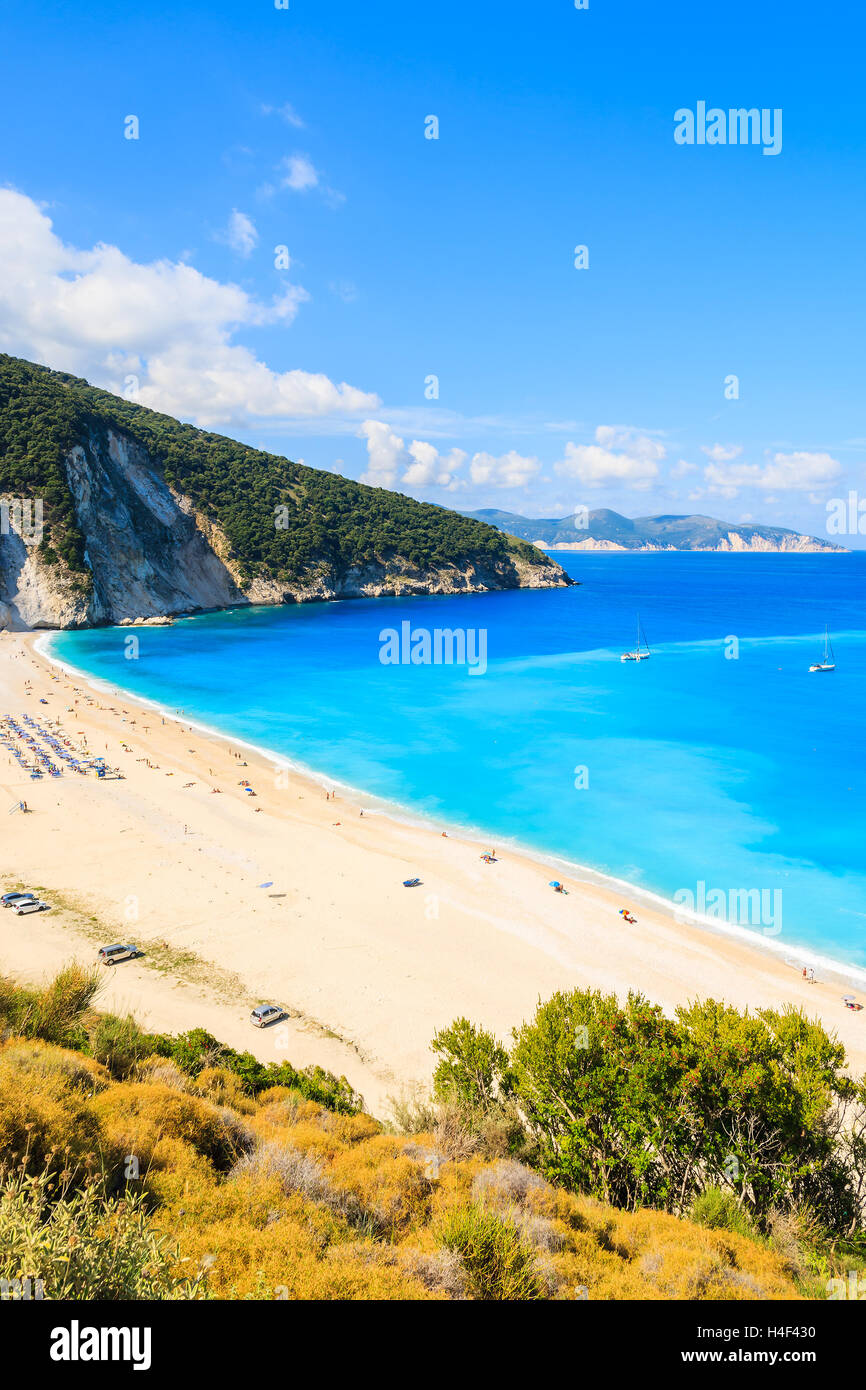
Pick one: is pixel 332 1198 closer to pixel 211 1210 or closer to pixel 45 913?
pixel 211 1210

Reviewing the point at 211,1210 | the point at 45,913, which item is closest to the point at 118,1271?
the point at 211,1210

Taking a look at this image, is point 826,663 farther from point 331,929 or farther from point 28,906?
point 28,906

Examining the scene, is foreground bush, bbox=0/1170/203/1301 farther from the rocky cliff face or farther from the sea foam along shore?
the rocky cliff face

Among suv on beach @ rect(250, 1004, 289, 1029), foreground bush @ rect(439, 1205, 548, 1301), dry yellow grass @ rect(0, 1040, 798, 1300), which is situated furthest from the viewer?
suv on beach @ rect(250, 1004, 289, 1029)

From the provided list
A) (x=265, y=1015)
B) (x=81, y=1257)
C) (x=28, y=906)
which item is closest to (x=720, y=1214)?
(x=81, y=1257)

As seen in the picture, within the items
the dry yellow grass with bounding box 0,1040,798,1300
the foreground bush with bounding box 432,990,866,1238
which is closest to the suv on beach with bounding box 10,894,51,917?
the dry yellow grass with bounding box 0,1040,798,1300

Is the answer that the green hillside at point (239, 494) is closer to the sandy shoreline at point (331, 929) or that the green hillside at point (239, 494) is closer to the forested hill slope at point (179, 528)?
the forested hill slope at point (179, 528)
